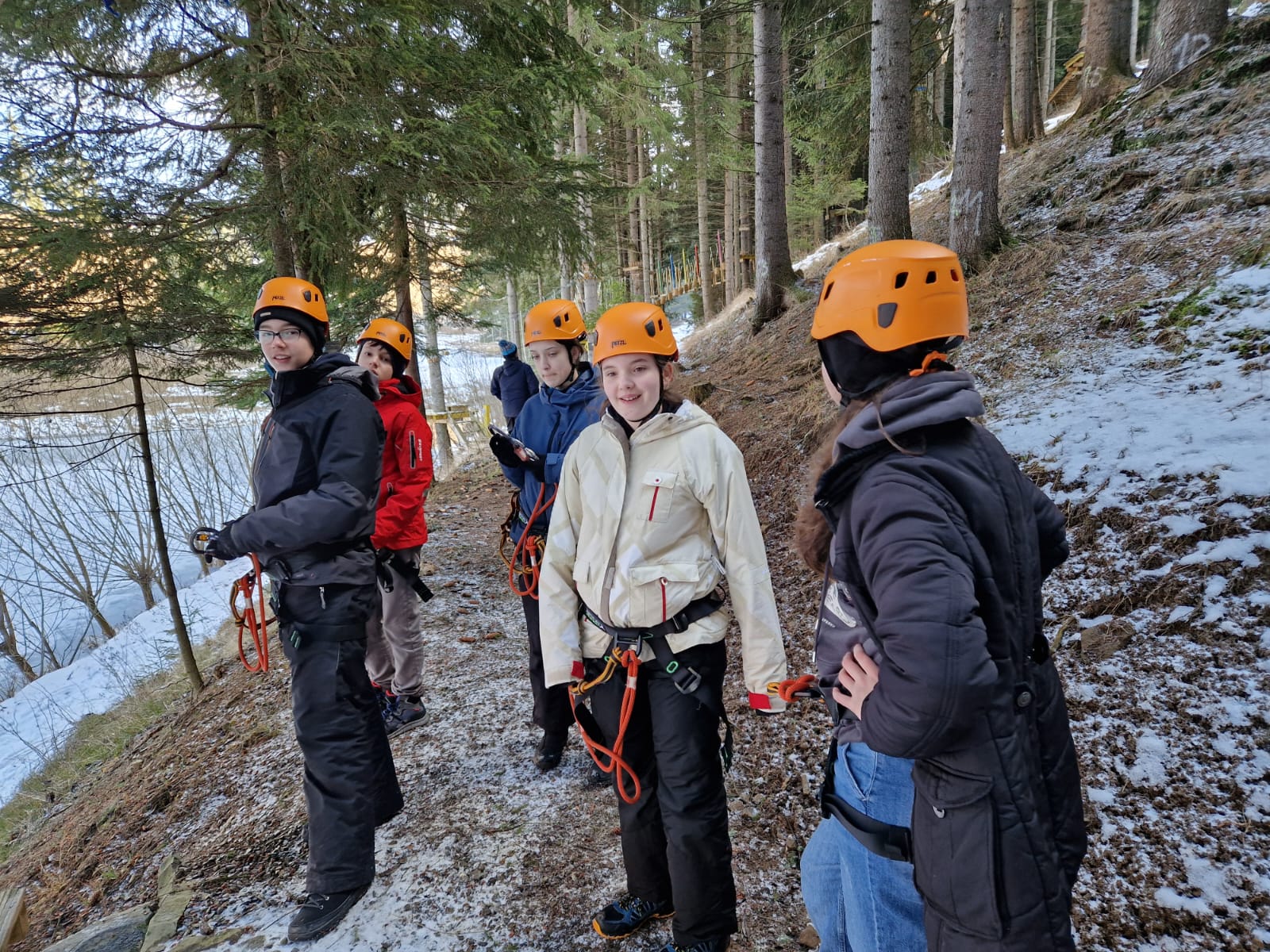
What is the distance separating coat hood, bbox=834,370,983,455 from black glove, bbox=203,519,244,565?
244 centimetres

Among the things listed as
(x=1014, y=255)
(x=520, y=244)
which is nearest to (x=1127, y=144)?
(x=1014, y=255)

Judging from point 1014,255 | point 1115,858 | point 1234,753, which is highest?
point 1014,255

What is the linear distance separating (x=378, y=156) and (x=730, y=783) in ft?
18.3

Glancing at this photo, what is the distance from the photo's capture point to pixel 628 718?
224 centimetres

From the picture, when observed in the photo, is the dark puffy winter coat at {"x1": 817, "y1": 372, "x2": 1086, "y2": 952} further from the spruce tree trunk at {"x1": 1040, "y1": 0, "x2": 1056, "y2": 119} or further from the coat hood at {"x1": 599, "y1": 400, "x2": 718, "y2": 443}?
the spruce tree trunk at {"x1": 1040, "y1": 0, "x2": 1056, "y2": 119}

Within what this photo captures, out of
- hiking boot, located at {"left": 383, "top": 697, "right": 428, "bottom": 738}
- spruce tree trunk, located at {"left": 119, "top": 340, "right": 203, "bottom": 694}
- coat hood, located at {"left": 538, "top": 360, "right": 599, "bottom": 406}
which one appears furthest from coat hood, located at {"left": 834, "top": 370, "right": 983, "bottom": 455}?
spruce tree trunk, located at {"left": 119, "top": 340, "right": 203, "bottom": 694}

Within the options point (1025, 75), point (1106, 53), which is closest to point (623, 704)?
point (1106, 53)

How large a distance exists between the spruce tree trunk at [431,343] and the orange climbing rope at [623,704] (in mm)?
6562

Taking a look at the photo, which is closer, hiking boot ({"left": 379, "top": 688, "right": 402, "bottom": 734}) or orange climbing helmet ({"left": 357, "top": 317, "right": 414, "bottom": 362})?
orange climbing helmet ({"left": 357, "top": 317, "right": 414, "bottom": 362})

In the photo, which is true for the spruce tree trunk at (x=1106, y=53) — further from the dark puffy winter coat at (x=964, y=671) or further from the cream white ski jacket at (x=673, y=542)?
the dark puffy winter coat at (x=964, y=671)

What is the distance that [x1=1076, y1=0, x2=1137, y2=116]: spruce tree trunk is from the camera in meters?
9.72

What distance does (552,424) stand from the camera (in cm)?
345

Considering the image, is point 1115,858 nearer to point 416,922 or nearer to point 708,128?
point 416,922

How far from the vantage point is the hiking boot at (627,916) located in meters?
2.55
